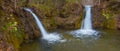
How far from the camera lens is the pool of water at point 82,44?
12211mm

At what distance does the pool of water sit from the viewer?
40.1 ft

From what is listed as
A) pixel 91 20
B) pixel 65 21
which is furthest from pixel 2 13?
pixel 91 20

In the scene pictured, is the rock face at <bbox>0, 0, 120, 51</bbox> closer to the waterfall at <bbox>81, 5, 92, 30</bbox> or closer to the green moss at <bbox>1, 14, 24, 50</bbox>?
the waterfall at <bbox>81, 5, 92, 30</bbox>

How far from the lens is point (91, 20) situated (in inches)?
650

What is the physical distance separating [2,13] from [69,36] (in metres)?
4.27

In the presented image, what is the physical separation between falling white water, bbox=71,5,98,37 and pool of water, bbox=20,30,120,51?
954 mm

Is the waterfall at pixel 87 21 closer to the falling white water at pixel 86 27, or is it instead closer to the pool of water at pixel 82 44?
the falling white water at pixel 86 27

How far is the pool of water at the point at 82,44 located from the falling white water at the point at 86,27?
0.95 m

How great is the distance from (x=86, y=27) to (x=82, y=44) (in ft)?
11.3

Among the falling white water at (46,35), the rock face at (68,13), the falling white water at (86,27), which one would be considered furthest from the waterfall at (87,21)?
the falling white water at (46,35)

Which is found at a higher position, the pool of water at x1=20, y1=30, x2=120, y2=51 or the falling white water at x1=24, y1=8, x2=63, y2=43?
the falling white water at x1=24, y1=8, x2=63, y2=43

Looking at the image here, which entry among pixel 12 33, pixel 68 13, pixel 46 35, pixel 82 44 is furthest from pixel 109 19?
pixel 12 33

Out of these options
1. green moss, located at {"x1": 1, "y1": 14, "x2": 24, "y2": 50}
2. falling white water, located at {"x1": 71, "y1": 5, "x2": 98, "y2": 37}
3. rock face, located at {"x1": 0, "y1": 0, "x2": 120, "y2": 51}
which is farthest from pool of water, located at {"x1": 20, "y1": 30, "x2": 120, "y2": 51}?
rock face, located at {"x1": 0, "y1": 0, "x2": 120, "y2": 51}

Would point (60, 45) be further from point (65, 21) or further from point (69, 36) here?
point (65, 21)
